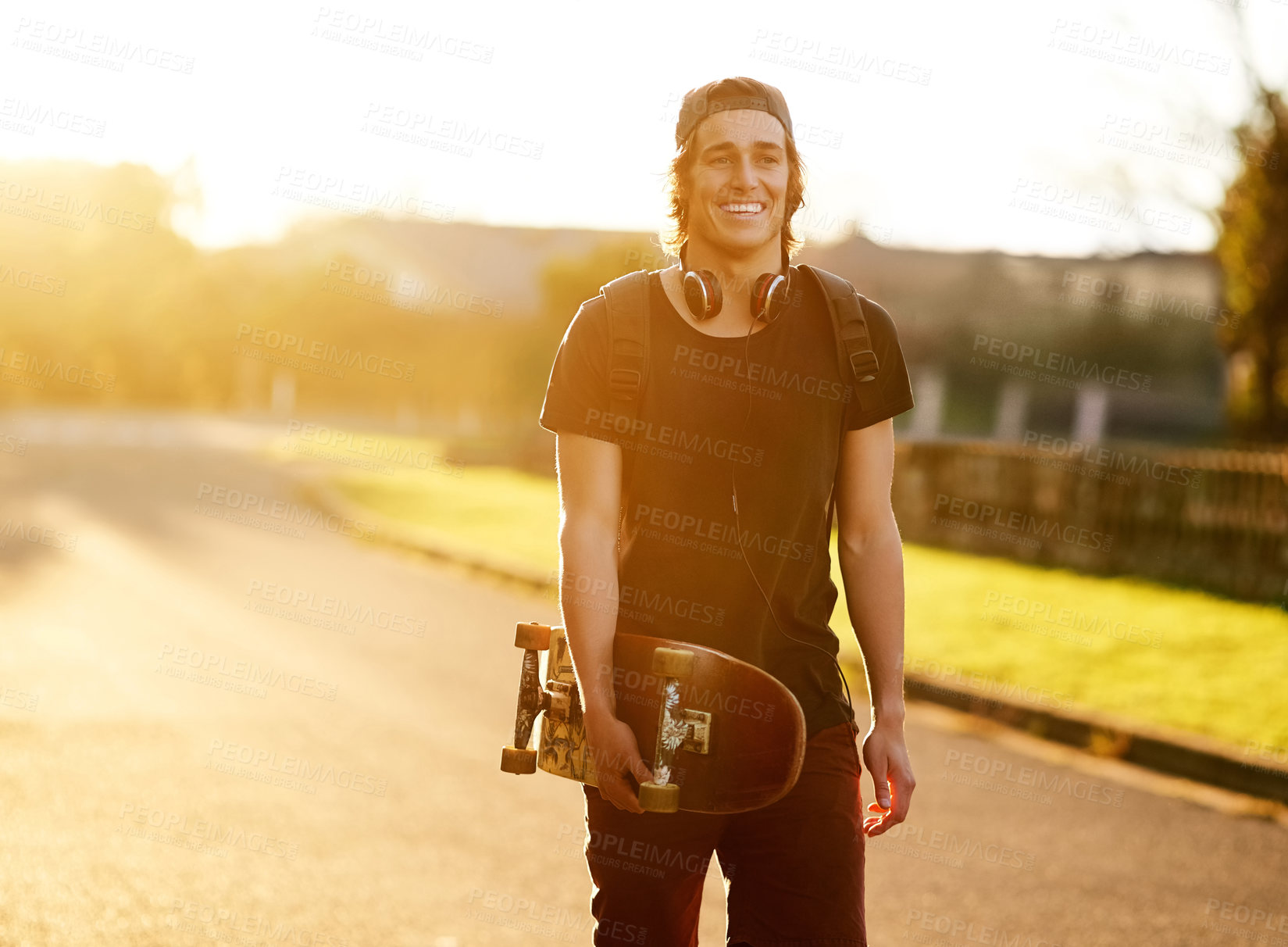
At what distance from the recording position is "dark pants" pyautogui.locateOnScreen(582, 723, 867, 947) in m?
2.26

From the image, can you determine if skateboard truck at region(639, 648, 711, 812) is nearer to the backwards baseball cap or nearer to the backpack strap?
the backpack strap

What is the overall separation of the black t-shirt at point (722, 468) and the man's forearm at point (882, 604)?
0.14 metres

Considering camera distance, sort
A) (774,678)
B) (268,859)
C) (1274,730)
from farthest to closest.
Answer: (1274,730) < (268,859) < (774,678)

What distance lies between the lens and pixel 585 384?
Result: 2.33 m

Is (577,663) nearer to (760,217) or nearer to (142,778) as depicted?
(760,217)

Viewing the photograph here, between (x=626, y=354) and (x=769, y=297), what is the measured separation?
0.28 metres

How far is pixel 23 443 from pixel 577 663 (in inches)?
1398

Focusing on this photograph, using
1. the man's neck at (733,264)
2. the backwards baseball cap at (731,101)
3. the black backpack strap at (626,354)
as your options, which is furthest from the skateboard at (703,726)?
the backwards baseball cap at (731,101)

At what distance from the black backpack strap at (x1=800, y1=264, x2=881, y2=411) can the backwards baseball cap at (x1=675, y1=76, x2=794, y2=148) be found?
1.06 feet

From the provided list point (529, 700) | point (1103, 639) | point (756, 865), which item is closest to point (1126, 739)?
point (1103, 639)

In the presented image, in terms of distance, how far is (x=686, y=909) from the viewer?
7.84ft

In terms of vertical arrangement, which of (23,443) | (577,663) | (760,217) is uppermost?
(760,217)

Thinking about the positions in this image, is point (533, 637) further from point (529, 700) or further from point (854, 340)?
point (854, 340)

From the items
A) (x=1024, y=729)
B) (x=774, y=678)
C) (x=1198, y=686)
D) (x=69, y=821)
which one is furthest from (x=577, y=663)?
(x=1198, y=686)
